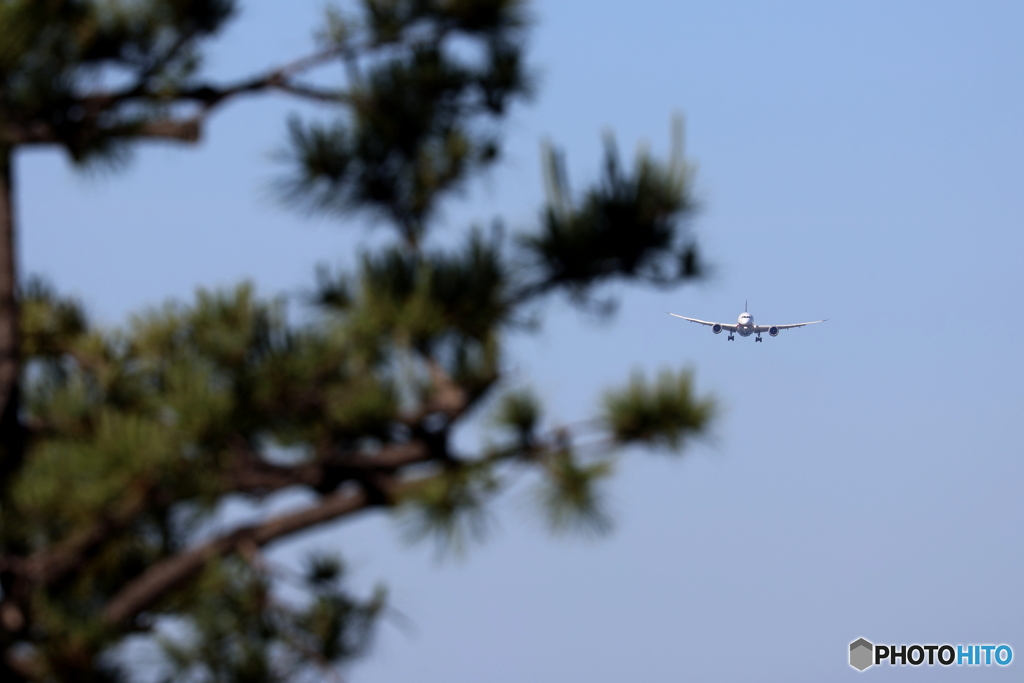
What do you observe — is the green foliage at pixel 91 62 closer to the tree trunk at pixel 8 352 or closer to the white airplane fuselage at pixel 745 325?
the tree trunk at pixel 8 352

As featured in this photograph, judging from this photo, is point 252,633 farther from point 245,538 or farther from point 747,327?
point 747,327

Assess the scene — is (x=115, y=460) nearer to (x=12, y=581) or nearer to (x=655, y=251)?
(x=12, y=581)

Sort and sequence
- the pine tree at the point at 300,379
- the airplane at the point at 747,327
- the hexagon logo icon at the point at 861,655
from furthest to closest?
the airplane at the point at 747,327 < the hexagon logo icon at the point at 861,655 < the pine tree at the point at 300,379

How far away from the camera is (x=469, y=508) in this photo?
3883mm

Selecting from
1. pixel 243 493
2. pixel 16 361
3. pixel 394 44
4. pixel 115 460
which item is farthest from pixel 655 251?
pixel 16 361

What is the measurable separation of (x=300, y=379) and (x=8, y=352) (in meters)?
1.27

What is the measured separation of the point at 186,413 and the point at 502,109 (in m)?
1.82

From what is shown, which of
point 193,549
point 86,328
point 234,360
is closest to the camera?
point 234,360

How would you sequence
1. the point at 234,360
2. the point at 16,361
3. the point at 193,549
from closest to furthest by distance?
the point at 234,360, the point at 193,549, the point at 16,361

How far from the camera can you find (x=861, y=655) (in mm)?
8000

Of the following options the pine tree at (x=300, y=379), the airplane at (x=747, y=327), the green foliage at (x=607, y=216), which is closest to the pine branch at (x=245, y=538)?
the pine tree at (x=300, y=379)

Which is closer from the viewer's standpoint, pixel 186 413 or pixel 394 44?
pixel 186 413

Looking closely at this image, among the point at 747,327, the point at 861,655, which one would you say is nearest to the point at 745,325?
the point at 747,327

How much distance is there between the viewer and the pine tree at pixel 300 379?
380cm
